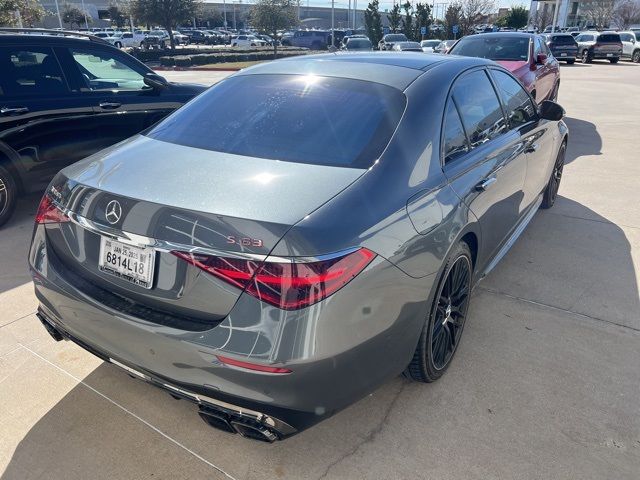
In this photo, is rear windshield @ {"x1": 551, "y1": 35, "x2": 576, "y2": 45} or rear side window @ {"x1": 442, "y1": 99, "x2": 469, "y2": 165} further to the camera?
rear windshield @ {"x1": 551, "y1": 35, "x2": 576, "y2": 45}

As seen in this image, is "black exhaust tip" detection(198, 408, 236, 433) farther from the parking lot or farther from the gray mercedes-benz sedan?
the parking lot

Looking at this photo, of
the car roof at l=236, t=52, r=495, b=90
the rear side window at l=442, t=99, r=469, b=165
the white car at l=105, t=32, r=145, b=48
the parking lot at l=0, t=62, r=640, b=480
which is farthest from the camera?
the white car at l=105, t=32, r=145, b=48

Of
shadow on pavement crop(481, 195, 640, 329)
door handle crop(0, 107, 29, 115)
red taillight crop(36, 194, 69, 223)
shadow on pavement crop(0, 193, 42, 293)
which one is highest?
door handle crop(0, 107, 29, 115)

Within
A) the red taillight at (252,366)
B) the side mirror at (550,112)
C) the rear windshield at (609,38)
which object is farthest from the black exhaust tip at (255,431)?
the rear windshield at (609,38)

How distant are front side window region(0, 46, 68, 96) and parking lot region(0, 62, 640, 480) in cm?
202

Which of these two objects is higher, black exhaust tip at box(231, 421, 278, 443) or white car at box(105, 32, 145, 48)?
white car at box(105, 32, 145, 48)

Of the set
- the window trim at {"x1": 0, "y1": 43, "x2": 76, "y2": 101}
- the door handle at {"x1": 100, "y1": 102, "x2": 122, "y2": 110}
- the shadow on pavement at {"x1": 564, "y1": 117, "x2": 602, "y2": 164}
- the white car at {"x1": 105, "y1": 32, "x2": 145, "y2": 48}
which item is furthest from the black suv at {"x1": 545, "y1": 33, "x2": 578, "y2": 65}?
the white car at {"x1": 105, "y1": 32, "x2": 145, "y2": 48}

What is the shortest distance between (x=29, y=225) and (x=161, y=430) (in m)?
3.41

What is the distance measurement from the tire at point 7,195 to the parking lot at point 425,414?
1330 millimetres

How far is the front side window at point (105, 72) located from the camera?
534cm

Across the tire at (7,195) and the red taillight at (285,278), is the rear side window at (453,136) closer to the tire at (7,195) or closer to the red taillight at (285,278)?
the red taillight at (285,278)

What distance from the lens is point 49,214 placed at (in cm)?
237

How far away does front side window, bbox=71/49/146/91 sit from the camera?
5336 millimetres

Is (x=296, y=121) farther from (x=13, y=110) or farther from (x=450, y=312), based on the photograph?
(x=13, y=110)
